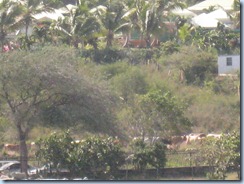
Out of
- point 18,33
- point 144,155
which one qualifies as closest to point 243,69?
point 144,155

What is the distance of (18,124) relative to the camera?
17.3 metres

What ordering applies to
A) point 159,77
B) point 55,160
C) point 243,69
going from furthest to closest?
point 159,77 → point 55,160 → point 243,69

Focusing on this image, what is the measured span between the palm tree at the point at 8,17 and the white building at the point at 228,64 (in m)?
8.71

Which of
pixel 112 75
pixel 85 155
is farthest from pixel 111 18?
pixel 85 155

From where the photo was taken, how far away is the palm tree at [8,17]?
3002cm

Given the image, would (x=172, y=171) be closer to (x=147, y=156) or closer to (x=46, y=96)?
(x=147, y=156)

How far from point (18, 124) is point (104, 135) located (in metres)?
1.75

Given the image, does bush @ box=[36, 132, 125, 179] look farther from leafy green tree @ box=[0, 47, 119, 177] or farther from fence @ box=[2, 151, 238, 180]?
leafy green tree @ box=[0, 47, 119, 177]

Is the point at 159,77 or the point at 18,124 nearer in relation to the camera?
the point at 18,124

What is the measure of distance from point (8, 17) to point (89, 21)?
286 cm

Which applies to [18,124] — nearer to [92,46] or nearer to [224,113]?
[224,113]

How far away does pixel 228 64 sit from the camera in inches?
872

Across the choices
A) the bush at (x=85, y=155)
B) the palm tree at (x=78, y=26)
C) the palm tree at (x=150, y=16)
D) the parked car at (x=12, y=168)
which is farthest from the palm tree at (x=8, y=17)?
the bush at (x=85, y=155)

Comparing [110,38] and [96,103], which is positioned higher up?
[110,38]
